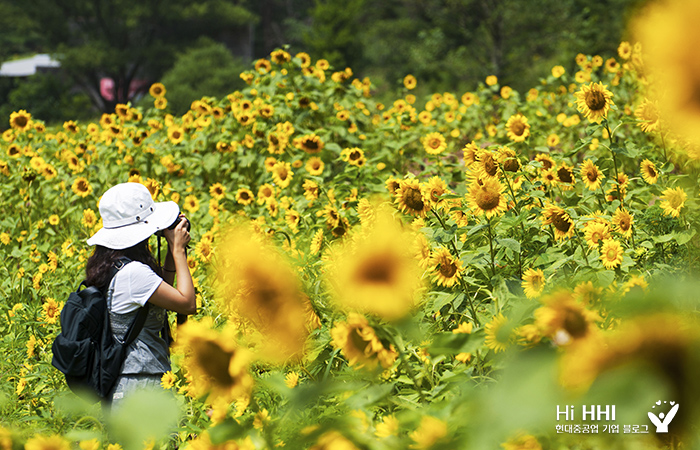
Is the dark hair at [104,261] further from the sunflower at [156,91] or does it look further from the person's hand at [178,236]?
the sunflower at [156,91]

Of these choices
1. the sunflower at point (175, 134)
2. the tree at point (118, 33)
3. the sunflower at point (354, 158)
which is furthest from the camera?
the tree at point (118, 33)

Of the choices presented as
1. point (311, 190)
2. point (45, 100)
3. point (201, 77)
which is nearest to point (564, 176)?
point (311, 190)

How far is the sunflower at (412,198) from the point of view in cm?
194

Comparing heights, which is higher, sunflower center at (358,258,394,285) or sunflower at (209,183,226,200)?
sunflower at (209,183,226,200)

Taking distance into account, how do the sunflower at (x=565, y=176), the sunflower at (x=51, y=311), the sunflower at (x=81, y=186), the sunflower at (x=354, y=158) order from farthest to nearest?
the sunflower at (x=81, y=186) < the sunflower at (x=354, y=158) < the sunflower at (x=51, y=311) < the sunflower at (x=565, y=176)

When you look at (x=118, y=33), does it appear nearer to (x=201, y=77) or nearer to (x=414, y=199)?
(x=201, y=77)

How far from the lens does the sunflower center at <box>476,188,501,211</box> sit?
1.85 metres

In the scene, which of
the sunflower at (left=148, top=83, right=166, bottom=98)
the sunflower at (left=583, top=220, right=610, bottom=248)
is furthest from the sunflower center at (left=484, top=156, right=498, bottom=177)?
the sunflower at (left=148, top=83, right=166, bottom=98)

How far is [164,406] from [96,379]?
1.93 m

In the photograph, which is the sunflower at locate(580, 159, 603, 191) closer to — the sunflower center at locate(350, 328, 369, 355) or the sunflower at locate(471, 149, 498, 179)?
the sunflower at locate(471, 149, 498, 179)

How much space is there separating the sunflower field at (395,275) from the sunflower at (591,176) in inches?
0.7

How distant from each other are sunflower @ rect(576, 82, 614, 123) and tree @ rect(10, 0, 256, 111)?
24410 mm

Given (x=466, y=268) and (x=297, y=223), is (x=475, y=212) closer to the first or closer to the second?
(x=466, y=268)

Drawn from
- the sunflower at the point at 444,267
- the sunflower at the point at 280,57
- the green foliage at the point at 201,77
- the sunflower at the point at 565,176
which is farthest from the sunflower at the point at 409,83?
the green foliage at the point at 201,77
